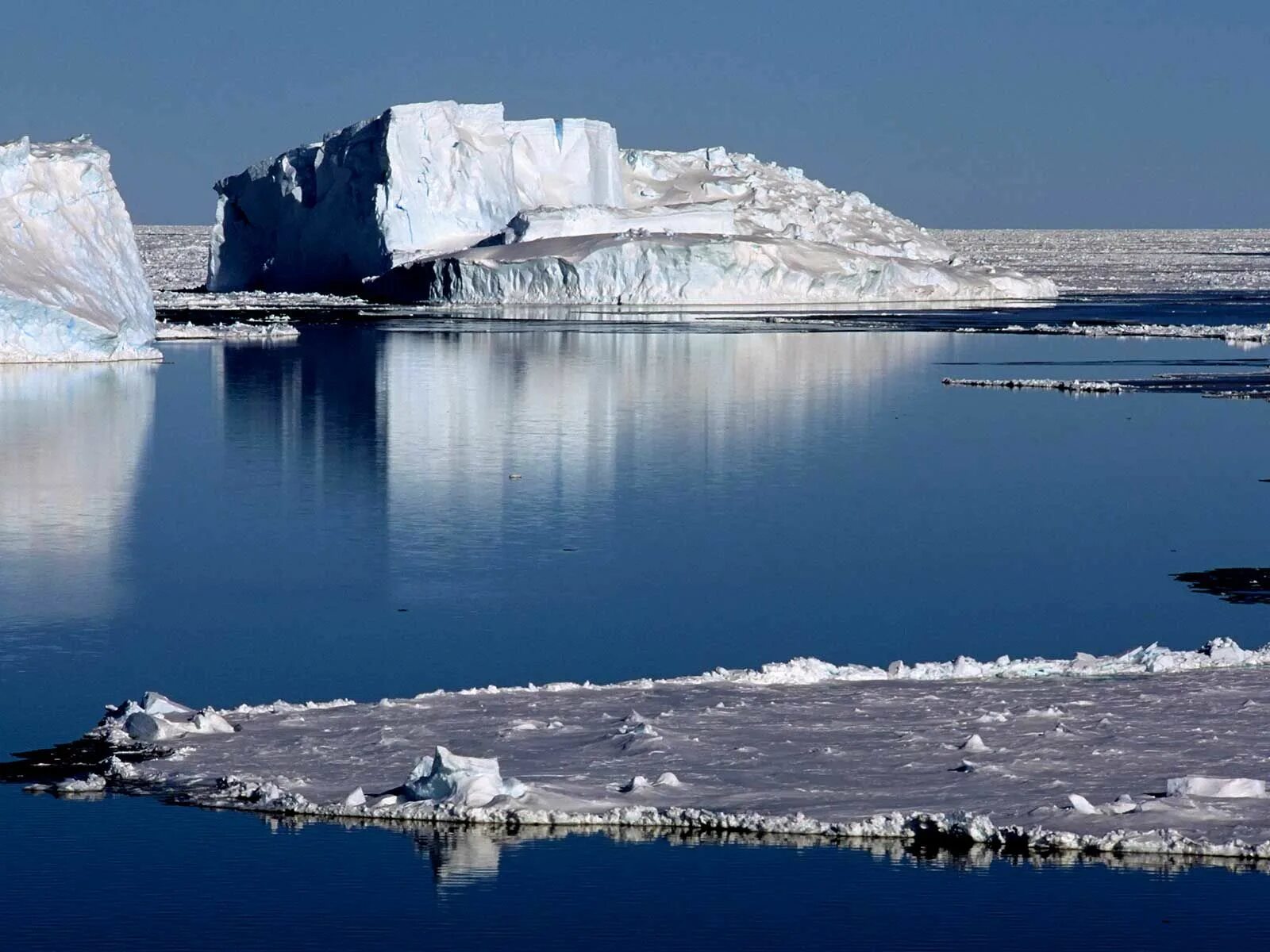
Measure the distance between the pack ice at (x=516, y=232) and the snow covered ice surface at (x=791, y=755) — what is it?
124ft

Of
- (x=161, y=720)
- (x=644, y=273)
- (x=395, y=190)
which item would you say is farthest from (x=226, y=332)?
(x=161, y=720)

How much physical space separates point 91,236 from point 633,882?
22.1 meters

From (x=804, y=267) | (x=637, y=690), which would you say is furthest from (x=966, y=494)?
(x=804, y=267)

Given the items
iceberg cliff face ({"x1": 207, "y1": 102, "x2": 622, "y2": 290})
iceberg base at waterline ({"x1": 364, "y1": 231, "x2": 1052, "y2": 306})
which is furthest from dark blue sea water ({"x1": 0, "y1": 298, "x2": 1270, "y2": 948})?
iceberg cliff face ({"x1": 207, "y1": 102, "x2": 622, "y2": 290})

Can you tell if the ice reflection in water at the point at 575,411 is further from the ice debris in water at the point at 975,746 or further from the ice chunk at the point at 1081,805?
the ice chunk at the point at 1081,805

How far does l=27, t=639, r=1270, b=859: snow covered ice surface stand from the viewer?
625 centimetres

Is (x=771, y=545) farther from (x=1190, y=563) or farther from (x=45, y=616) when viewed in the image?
(x=45, y=616)

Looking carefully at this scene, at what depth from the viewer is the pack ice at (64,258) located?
81.6 feet

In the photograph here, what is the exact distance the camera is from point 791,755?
7.00 m

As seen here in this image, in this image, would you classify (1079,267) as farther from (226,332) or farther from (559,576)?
(559,576)

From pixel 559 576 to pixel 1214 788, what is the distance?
18.1 ft

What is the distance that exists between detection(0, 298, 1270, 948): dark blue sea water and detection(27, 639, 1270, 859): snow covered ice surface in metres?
0.20

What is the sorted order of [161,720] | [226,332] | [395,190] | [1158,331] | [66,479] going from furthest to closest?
[395,190], [1158,331], [226,332], [66,479], [161,720]

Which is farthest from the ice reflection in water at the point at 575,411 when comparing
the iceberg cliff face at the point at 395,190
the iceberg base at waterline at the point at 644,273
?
the iceberg cliff face at the point at 395,190
